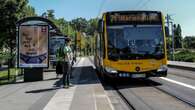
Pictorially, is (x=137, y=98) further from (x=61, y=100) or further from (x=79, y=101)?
(x=61, y=100)

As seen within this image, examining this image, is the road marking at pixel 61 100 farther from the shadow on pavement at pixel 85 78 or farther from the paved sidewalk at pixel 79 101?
the shadow on pavement at pixel 85 78

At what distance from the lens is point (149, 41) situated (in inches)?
773

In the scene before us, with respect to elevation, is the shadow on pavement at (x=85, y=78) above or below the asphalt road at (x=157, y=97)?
above

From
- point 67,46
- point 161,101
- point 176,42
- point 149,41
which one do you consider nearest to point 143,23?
point 149,41

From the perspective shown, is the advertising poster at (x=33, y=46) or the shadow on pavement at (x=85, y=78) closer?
the shadow on pavement at (x=85, y=78)

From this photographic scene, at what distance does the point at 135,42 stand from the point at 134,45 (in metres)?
0.14

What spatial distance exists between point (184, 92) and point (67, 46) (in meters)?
4.55

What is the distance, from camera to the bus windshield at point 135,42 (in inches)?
770

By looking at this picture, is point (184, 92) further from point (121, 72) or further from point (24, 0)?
point (24, 0)

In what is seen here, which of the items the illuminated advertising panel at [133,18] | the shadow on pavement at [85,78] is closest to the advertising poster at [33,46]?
the shadow on pavement at [85,78]

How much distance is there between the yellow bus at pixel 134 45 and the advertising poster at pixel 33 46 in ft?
10.8

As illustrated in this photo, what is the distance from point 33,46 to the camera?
21.8m

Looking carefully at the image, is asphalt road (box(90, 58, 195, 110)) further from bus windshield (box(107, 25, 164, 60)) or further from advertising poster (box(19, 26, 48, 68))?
advertising poster (box(19, 26, 48, 68))

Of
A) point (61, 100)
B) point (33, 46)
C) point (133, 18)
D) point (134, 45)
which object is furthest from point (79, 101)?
point (33, 46)
